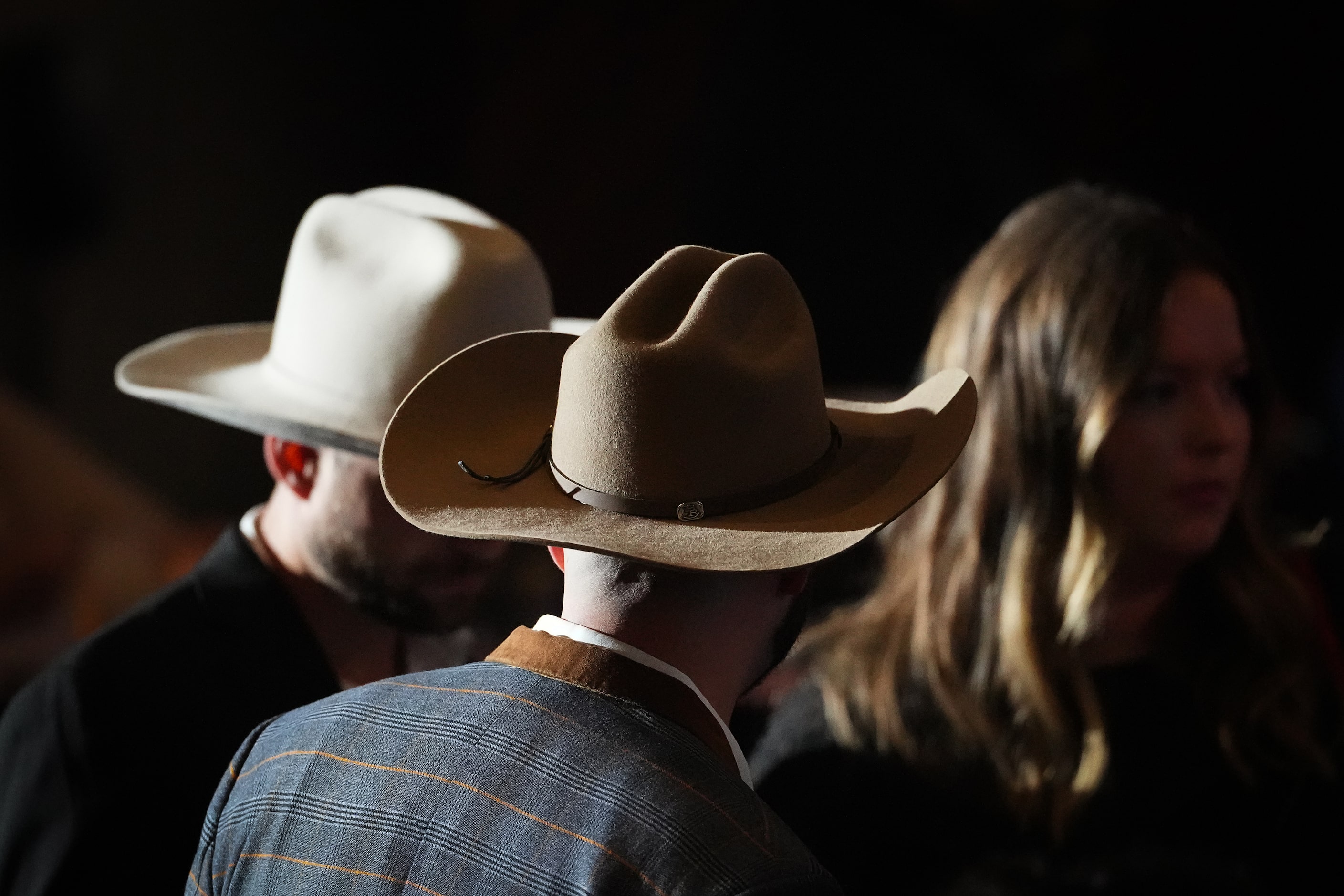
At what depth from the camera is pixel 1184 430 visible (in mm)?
1601

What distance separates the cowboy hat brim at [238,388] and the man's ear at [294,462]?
0.02m

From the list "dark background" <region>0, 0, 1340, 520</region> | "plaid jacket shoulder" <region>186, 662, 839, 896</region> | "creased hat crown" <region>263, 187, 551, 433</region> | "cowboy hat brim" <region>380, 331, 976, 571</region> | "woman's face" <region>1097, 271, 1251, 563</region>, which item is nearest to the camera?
"plaid jacket shoulder" <region>186, 662, 839, 896</region>

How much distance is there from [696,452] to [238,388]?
0.79 metres

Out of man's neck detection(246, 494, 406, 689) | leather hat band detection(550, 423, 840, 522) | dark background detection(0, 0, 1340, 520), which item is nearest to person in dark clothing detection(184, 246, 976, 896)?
leather hat band detection(550, 423, 840, 522)

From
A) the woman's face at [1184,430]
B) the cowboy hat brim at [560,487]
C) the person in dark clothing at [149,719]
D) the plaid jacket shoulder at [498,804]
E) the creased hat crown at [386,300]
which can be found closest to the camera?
the plaid jacket shoulder at [498,804]

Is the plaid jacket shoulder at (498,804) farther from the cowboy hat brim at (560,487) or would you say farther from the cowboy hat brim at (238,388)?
the cowboy hat brim at (238,388)

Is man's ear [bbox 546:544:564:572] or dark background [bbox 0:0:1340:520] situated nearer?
man's ear [bbox 546:544:564:572]

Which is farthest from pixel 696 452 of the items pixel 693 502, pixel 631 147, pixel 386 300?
pixel 631 147

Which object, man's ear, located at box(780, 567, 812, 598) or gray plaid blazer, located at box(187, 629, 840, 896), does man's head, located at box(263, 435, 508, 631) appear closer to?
gray plaid blazer, located at box(187, 629, 840, 896)

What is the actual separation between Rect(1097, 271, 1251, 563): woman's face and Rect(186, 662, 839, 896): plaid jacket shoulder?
0.86m

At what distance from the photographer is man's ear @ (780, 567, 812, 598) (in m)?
1.06

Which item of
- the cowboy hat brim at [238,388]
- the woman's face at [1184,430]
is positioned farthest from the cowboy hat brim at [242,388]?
the woman's face at [1184,430]

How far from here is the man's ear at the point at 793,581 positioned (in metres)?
1.06

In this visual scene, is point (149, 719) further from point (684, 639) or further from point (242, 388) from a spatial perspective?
point (684, 639)
